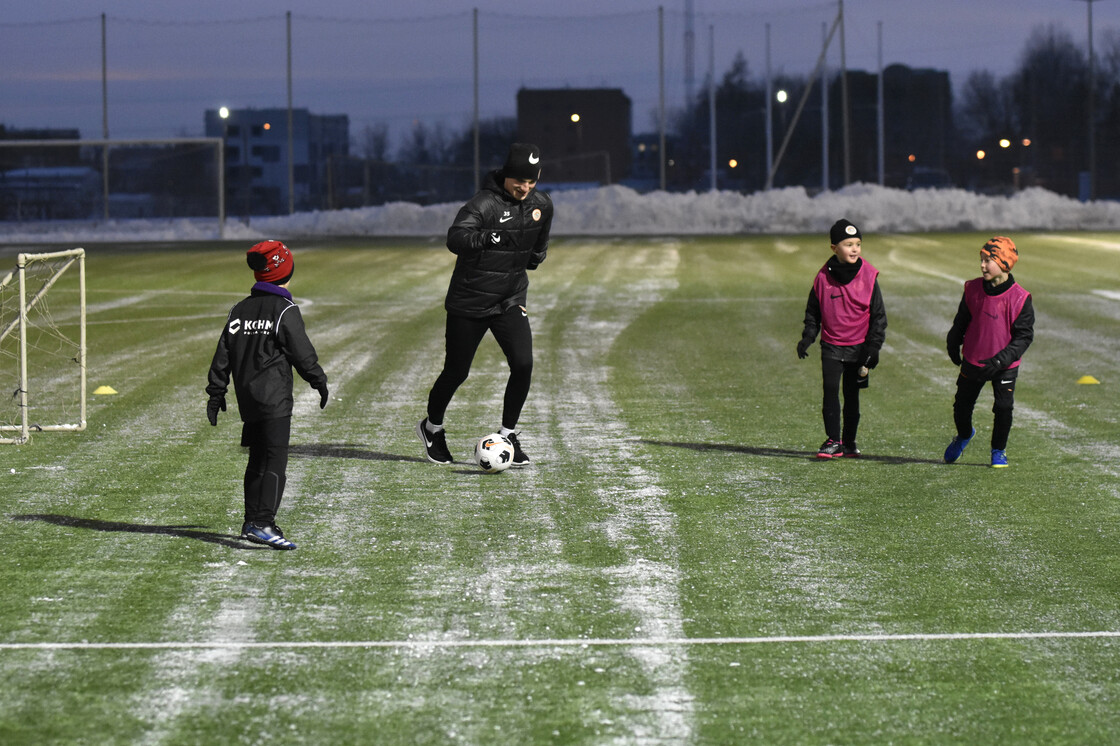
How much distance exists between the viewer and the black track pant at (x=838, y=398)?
29.1 ft

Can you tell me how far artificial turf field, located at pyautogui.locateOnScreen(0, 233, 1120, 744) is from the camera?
442cm

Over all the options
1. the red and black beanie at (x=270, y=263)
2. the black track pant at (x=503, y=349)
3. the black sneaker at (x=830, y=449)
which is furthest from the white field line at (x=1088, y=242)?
the red and black beanie at (x=270, y=263)

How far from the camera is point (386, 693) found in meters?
4.56

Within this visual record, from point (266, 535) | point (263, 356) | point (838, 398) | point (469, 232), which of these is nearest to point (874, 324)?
point (838, 398)

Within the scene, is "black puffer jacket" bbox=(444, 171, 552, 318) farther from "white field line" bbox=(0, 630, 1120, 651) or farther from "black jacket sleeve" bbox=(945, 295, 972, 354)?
"white field line" bbox=(0, 630, 1120, 651)

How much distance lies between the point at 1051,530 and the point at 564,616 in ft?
9.23

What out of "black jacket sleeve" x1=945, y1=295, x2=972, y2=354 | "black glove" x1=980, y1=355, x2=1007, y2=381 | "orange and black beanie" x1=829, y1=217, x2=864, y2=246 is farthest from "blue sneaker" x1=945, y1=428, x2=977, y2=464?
"orange and black beanie" x1=829, y1=217, x2=864, y2=246

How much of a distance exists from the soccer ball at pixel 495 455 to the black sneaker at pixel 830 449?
2.02 meters

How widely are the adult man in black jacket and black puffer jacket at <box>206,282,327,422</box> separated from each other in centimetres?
185

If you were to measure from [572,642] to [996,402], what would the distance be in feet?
14.5

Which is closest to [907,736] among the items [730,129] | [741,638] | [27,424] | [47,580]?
[741,638]

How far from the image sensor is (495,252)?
27.5 ft

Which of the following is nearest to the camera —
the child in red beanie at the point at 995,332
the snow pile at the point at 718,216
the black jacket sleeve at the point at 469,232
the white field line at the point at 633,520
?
the white field line at the point at 633,520

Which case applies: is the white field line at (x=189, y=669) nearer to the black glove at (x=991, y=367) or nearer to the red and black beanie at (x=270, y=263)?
the red and black beanie at (x=270, y=263)
